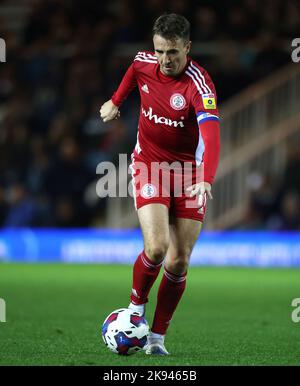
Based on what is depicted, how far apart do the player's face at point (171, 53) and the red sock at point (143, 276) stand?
3.97 ft

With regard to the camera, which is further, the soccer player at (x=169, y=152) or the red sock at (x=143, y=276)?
the red sock at (x=143, y=276)

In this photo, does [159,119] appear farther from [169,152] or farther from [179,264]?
[179,264]

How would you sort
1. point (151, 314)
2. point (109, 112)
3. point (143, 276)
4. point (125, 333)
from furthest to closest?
1. point (151, 314)
2. point (109, 112)
3. point (143, 276)
4. point (125, 333)

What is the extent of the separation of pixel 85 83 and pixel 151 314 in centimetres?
842

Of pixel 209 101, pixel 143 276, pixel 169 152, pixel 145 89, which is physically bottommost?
pixel 143 276

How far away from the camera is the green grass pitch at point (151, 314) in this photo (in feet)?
20.1

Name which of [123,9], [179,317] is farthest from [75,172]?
[179,317]

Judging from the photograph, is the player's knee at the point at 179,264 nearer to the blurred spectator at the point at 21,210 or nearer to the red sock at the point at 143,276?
the red sock at the point at 143,276

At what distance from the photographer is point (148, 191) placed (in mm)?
6508

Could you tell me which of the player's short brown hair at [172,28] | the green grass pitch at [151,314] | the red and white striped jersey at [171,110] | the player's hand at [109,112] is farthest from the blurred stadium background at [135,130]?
the player's short brown hair at [172,28]

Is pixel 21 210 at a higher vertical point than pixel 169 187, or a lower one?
lower

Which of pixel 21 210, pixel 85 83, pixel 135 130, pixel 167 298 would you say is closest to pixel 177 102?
pixel 167 298

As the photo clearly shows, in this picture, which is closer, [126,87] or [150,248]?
[150,248]
